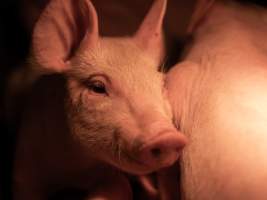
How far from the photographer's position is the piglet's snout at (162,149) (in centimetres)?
105

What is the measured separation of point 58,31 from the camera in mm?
1367

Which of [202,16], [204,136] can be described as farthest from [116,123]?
[202,16]

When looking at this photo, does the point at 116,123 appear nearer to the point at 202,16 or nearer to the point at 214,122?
the point at 214,122

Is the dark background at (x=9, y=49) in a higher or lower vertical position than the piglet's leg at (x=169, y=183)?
lower

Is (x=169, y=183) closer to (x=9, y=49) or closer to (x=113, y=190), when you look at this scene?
(x=113, y=190)

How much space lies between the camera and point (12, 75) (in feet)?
6.23

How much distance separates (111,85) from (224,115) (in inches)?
12.4

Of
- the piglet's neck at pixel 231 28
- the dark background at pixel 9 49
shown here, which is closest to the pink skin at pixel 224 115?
the piglet's neck at pixel 231 28

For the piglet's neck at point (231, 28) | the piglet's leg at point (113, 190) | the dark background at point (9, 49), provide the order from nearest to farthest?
the piglet's leg at point (113, 190)
the piglet's neck at point (231, 28)
the dark background at point (9, 49)

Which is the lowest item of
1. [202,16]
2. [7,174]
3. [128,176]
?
[7,174]

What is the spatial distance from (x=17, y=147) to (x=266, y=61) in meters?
0.86

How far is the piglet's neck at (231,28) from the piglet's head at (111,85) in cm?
20

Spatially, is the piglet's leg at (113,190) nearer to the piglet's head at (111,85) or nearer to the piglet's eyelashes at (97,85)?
the piglet's head at (111,85)

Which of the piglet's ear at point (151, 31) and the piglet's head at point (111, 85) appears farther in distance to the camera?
the piglet's ear at point (151, 31)
